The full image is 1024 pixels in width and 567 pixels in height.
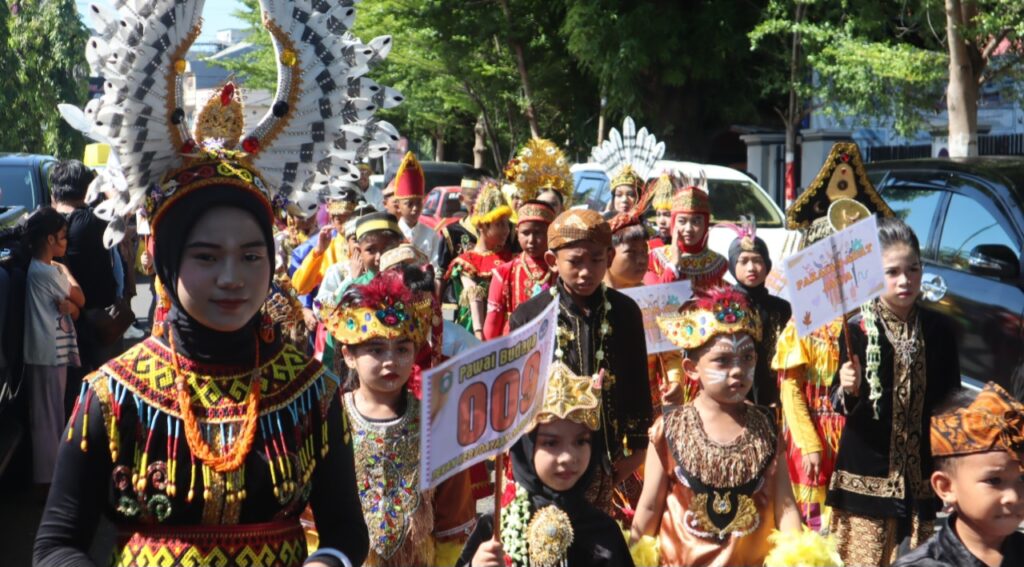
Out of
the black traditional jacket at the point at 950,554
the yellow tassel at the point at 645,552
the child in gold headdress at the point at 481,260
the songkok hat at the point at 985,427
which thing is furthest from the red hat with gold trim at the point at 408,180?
the black traditional jacket at the point at 950,554

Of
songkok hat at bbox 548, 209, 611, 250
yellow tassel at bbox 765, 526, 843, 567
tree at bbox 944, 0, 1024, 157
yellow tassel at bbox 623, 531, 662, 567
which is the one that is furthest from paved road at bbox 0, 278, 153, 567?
tree at bbox 944, 0, 1024, 157

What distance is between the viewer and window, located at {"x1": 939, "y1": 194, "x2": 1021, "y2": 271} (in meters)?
9.19

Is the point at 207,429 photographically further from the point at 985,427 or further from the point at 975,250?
the point at 975,250

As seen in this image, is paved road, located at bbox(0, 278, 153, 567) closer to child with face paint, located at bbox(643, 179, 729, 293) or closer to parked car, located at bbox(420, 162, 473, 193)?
child with face paint, located at bbox(643, 179, 729, 293)

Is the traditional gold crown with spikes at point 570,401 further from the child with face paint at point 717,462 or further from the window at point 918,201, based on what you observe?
the window at point 918,201

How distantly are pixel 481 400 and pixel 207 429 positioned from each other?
0.94 meters

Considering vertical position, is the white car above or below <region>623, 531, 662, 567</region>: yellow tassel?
above

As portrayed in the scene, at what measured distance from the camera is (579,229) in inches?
232

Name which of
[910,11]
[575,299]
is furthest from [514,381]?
[910,11]

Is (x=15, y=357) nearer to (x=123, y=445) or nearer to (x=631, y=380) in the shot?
(x=631, y=380)

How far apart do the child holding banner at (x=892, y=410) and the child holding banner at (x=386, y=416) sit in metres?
1.93

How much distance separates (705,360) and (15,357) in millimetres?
4727

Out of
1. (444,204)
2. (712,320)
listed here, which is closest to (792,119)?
(444,204)

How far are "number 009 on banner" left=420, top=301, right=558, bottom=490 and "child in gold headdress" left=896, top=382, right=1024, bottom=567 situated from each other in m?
1.14
